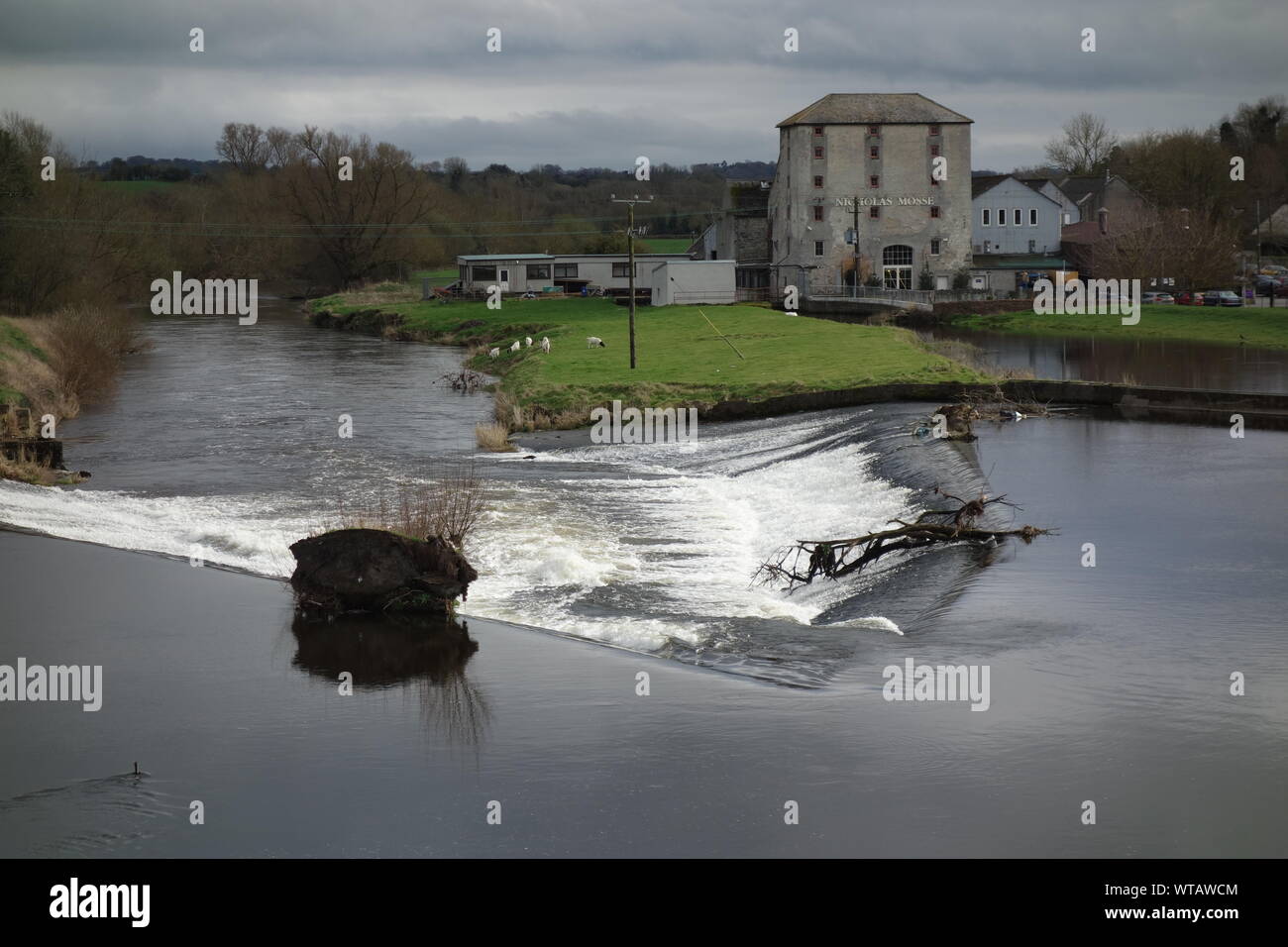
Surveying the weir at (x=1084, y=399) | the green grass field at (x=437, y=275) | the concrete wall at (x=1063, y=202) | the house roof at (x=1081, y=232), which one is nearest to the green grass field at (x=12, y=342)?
the weir at (x=1084, y=399)

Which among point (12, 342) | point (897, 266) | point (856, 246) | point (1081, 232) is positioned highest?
point (1081, 232)

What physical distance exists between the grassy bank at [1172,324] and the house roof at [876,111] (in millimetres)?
16920

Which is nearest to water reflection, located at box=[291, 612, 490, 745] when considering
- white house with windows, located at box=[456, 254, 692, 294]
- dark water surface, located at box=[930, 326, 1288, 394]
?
dark water surface, located at box=[930, 326, 1288, 394]

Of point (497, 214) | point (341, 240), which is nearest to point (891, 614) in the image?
point (341, 240)

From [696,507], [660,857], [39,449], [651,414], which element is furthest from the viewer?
[651,414]

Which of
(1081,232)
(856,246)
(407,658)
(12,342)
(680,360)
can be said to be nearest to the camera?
(407,658)

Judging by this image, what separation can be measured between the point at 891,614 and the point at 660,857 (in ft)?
27.3

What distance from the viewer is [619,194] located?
529 feet

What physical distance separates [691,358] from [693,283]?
98.2 feet

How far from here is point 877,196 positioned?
92.4m

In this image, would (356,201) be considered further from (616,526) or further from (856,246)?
(616,526)

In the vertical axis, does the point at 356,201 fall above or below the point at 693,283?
above

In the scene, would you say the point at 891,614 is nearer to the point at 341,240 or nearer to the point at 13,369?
the point at 13,369

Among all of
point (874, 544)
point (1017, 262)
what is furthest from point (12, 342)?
point (1017, 262)
